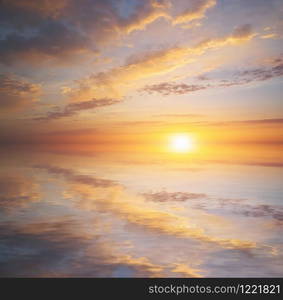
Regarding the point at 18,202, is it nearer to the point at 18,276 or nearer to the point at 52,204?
the point at 52,204

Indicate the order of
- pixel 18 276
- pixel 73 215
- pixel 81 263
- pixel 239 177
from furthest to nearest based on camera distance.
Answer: pixel 239 177 → pixel 73 215 → pixel 81 263 → pixel 18 276

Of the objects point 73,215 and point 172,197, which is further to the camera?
point 172,197

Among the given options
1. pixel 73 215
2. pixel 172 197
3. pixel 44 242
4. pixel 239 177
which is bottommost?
pixel 44 242

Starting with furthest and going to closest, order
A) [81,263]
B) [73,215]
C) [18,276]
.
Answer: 1. [73,215]
2. [81,263]
3. [18,276]

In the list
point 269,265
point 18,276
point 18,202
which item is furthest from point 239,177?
point 18,276

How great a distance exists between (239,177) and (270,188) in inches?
51.3

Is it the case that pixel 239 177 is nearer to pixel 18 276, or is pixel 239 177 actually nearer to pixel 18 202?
pixel 18 202

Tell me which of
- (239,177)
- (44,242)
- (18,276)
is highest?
(239,177)

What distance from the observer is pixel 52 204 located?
17.8ft

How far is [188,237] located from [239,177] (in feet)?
12.4

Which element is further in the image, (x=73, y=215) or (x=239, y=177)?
(x=239, y=177)
